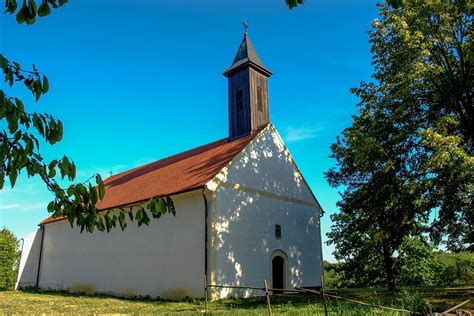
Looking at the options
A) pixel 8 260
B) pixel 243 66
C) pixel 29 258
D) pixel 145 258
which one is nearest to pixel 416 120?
pixel 243 66

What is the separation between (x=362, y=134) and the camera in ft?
48.0

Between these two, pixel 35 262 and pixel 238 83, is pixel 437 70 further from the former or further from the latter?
pixel 35 262

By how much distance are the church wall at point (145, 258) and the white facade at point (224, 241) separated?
0.04 m

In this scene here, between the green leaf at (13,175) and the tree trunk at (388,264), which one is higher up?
the green leaf at (13,175)

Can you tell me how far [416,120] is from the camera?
48.7 feet

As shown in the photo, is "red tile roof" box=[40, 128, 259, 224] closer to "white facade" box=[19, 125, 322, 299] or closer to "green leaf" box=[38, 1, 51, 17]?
"white facade" box=[19, 125, 322, 299]

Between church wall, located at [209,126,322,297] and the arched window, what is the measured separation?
0.54 feet

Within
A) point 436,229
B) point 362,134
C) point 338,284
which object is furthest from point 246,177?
point 338,284

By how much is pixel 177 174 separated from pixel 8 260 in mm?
20543

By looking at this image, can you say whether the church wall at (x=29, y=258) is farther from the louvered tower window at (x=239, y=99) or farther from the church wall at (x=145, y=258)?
the louvered tower window at (x=239, y=99)

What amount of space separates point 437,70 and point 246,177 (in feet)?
28.5

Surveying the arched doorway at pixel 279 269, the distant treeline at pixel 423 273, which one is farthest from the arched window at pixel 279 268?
the distant treeline at pixel 423 273

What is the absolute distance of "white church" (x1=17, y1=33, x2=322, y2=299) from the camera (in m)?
15.1

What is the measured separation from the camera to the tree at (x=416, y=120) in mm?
13898
